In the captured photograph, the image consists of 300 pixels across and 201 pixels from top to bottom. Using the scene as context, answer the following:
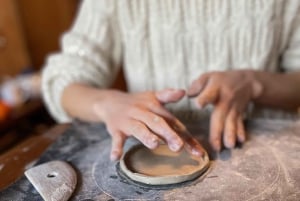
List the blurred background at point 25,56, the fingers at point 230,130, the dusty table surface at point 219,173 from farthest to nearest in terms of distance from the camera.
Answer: the blurred background at point 25,56 < the fingers at point 230,130 < the dusty table surface at point 219,173

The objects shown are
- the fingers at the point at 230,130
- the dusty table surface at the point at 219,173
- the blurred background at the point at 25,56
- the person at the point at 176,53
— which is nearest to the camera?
the dusty table surface at the point at 219,173

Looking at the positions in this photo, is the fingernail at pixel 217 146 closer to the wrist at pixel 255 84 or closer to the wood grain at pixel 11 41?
the wrist at pixel 255 84

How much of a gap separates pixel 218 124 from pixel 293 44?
0.87 ft

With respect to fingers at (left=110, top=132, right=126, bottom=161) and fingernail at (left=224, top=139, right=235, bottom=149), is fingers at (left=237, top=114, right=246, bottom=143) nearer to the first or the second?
fingernail at (left=224, top=139, right=235, bottom=149)

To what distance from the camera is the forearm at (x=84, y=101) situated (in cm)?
67

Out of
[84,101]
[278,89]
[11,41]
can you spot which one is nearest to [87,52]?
[84,101]

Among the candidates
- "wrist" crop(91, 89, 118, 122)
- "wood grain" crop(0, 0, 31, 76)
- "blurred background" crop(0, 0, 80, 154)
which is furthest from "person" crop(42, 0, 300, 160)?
"wood grain" crop(0, 0, 31, 76)

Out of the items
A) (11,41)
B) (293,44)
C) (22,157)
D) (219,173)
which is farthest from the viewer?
(11,41)

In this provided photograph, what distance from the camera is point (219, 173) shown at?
0.52 metres

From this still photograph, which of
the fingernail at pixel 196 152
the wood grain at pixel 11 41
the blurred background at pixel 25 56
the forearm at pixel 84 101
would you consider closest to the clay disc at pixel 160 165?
the fingernail at pixel 196 152

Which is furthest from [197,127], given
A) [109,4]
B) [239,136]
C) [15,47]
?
[15,47]

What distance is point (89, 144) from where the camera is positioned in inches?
24.6

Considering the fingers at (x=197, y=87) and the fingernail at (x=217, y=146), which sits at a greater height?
the fingers at (x=197, y=87)

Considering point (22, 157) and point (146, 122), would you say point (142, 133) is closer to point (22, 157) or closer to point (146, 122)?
point (146, 122)
